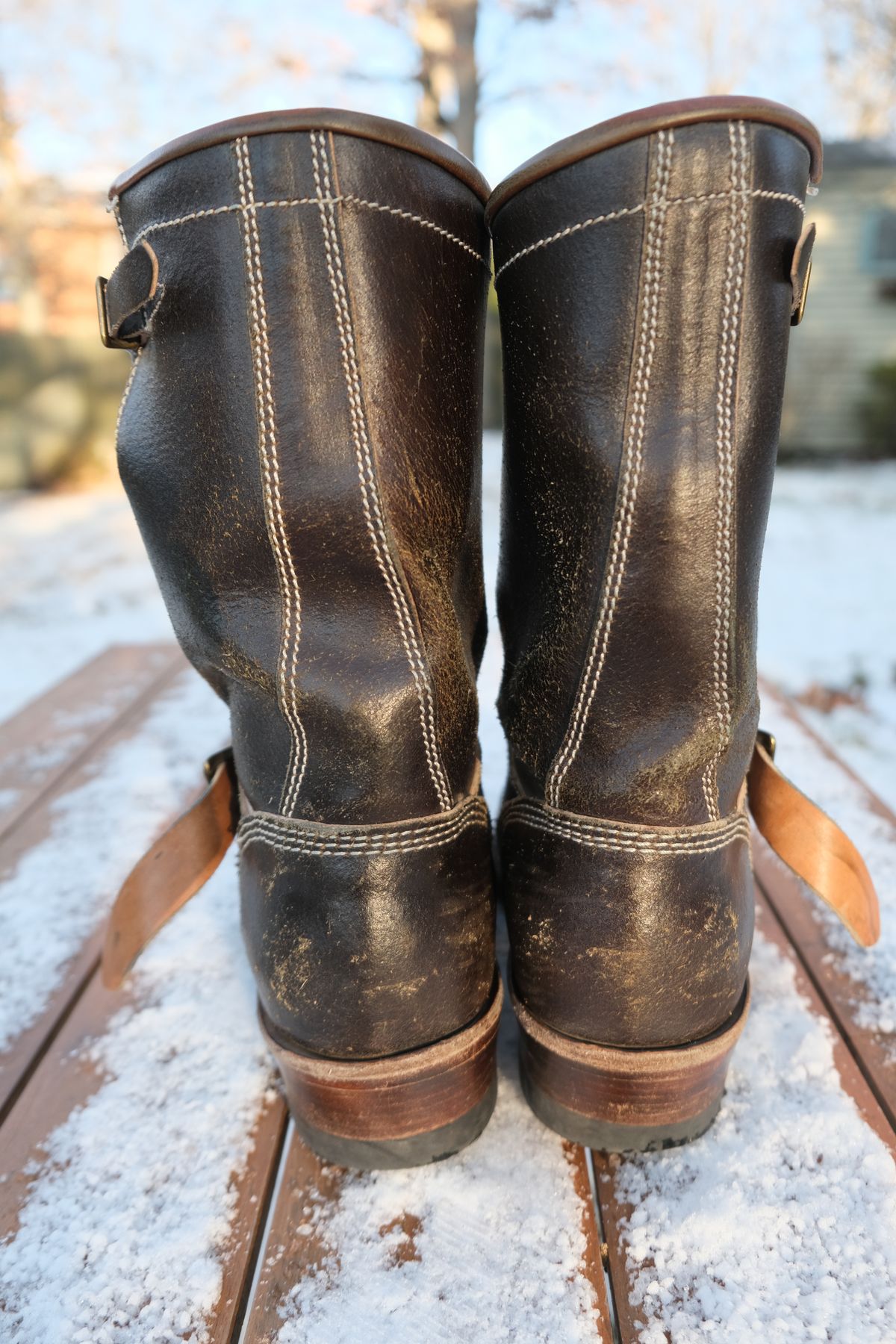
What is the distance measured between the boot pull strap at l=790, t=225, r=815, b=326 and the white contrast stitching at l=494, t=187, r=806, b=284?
0.02 metres

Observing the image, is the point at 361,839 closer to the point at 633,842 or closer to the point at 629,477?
the point at 633,842

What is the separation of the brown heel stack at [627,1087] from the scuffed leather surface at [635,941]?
1 centimetres

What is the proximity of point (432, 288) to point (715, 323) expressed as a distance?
0.72 feet

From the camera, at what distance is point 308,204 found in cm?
60

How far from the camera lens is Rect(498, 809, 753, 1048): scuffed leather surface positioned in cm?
71

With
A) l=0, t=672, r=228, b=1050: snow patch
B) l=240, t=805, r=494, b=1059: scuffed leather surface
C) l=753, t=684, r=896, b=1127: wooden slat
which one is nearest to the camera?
l=240, t=805, r=494, b=1059: scuffed leather surface

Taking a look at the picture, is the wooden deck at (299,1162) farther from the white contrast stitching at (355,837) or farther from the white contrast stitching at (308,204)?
the white contrast stitching at (308,204)

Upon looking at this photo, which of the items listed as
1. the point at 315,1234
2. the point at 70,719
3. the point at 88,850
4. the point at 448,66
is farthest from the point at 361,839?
the point at 448,66

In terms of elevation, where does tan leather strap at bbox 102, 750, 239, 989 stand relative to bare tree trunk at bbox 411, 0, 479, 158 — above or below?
below

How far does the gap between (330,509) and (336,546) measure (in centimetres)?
3

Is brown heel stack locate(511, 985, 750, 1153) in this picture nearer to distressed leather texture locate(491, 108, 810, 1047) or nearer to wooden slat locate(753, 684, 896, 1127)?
distressed leather texture locate(491, 108, 810, 1047)

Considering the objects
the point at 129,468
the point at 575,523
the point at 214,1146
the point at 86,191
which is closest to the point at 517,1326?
the point at 214,1146

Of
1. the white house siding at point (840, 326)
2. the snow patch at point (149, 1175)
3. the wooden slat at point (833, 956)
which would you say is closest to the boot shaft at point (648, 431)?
the wooden slat at point (833, 956)

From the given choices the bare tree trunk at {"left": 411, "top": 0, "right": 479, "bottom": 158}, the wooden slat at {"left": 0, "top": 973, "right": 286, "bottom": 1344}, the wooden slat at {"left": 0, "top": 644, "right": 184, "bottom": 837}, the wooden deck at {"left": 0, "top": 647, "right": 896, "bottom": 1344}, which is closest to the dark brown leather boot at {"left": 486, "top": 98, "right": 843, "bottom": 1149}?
the wooden deck at {"left": 0, "top": 647, "right": 896, "bottom": 1344}
